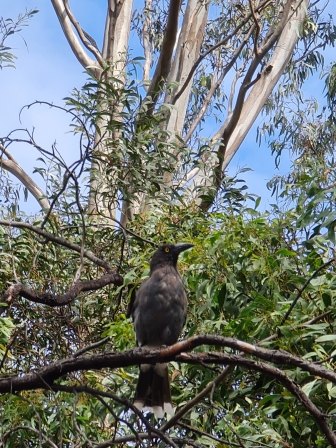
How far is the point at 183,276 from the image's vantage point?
443 centimetres

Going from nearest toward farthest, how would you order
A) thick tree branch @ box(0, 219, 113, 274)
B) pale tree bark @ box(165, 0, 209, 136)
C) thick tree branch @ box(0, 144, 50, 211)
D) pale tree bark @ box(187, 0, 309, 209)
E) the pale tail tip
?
the pale tail tip < thick tree branch @ box(0, 219, 113, 274) < thick tree branch @ box(0, 144, 50, 211) < pale tree bark @ box(187, 0, 309, 209) < pale tree bark @ box(165, 0, 209, 136)

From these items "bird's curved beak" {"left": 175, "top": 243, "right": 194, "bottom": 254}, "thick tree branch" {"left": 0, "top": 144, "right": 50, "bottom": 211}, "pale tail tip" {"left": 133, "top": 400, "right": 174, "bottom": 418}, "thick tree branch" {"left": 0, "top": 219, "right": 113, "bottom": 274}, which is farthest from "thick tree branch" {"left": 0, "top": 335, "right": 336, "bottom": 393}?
"thick tree branch" {"left": 0, "top": 144, "right": 50, "bottom": 211}

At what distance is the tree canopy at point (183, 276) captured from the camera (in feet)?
9.23

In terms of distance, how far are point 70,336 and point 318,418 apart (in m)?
3.19

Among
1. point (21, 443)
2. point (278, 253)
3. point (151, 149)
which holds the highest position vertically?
point (151, 149)

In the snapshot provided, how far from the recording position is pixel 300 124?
10617 mm

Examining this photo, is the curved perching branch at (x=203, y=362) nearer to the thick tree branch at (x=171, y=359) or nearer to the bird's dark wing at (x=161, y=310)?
the thick tree branch at (x=171, y=359)

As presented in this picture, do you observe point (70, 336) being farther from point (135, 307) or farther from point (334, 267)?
point (334, 267)

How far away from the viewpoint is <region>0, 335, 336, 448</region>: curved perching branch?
2338 millimetres

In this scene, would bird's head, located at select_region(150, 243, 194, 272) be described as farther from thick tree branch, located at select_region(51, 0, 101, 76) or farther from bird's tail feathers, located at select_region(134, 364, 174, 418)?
thick tree branch, located at select_region(51, 0, 101, 76)

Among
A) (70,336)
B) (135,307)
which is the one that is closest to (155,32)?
(70,336)

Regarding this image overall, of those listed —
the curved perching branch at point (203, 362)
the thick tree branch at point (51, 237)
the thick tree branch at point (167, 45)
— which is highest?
the thick tree branch at point (167, 45)

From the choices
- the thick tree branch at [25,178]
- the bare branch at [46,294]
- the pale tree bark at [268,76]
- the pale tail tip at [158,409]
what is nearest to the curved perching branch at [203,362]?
the pale tail tip at [158,409]

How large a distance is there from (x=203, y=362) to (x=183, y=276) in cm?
198
